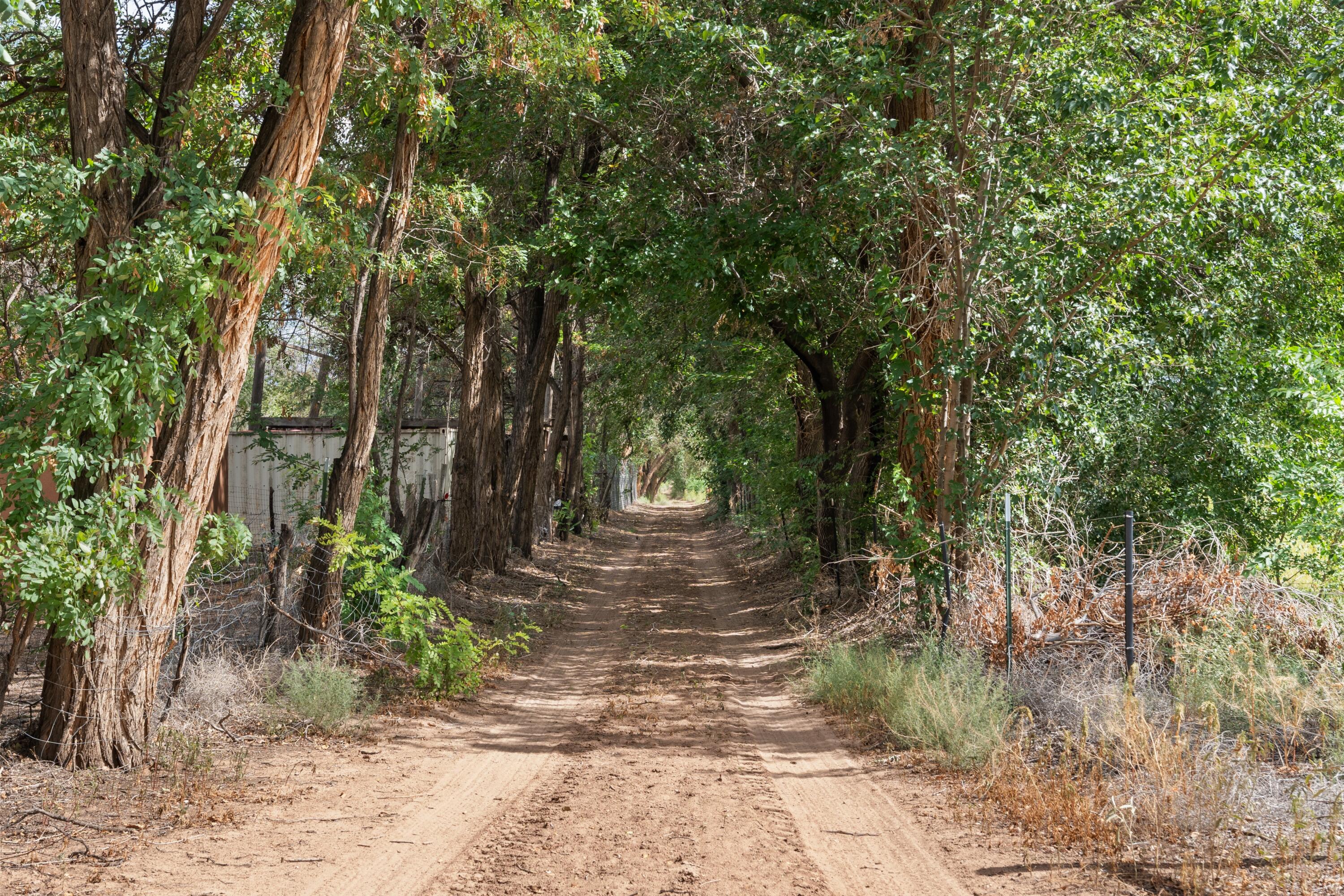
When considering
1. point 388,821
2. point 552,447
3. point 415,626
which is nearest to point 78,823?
point 388,821

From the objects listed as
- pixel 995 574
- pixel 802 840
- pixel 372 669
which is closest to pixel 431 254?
pixel 372 669

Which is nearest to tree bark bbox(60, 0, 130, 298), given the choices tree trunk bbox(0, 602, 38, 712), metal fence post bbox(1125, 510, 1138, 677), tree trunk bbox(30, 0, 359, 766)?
tree trunk bbox(30, 0, 359, 766)

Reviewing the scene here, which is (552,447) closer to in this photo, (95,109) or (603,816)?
(95,109)

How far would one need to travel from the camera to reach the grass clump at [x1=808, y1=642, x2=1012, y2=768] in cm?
745

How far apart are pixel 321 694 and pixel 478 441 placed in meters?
8.88

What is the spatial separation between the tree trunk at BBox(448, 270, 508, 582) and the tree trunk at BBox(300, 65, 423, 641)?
4.79 m

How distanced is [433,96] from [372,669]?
19.3ft

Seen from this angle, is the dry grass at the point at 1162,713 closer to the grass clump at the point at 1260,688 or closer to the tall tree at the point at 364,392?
the grass clump at the point at 1260,688

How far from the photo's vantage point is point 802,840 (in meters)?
5.96

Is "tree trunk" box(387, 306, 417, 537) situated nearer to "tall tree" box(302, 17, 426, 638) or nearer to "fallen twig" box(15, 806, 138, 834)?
"tall tree" box(302, 17, 426, 638)

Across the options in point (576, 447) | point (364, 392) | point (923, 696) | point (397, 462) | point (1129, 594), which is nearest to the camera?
point (1129, 594)

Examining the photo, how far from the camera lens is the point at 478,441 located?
685 inches

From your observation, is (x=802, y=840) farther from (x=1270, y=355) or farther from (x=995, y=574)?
(x=1270, y=355)

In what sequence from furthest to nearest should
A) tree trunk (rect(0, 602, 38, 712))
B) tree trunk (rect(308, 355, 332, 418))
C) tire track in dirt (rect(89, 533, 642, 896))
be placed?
tree trunk (rect(308, 355, 332, 418)) < tree trunk (rect(0, 602, 38, 712)) < tire track in dirt (rect(89, 533, 642, 896))
